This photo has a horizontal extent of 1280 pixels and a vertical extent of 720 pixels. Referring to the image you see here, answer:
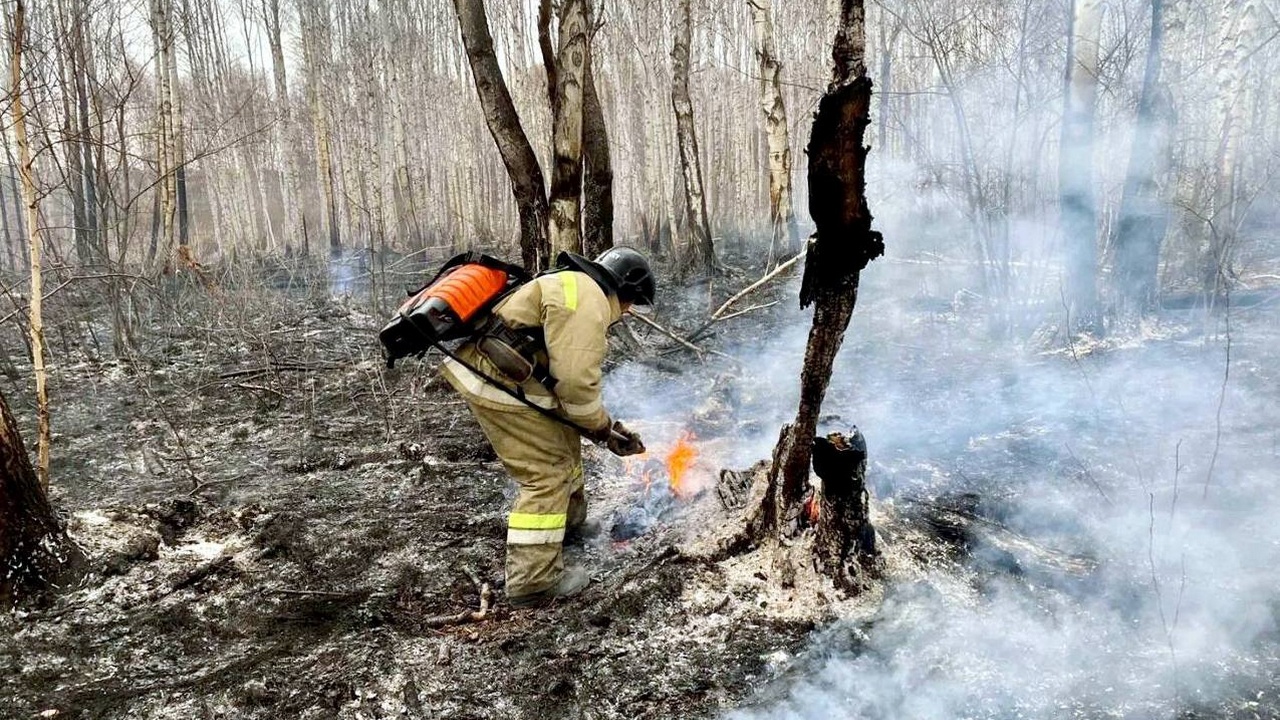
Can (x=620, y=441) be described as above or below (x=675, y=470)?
above

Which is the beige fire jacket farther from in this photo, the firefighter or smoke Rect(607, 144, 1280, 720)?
smoke Rect(607, 144, 1280, 720)

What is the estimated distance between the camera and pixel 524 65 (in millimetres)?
19438

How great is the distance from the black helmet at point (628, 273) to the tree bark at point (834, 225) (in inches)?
37.1

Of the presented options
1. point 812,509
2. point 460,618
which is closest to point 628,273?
point 812,509

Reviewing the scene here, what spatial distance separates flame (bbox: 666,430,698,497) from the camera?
4.43 m

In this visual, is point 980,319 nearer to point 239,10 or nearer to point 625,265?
point 625,265

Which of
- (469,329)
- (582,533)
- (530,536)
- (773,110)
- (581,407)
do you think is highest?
(773,110)

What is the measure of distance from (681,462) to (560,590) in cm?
160

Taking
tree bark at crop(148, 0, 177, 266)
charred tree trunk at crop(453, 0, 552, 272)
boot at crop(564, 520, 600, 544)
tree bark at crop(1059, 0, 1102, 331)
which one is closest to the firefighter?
boot at crop(564, 520, 600, 544)

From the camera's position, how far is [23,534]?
314 cm

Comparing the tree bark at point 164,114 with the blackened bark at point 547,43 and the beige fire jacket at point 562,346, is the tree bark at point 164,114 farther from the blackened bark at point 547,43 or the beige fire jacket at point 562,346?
the beige fire jacket at point 562,346

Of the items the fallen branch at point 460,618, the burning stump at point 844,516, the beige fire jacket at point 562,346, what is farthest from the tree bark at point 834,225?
the fallen branch at point 460,618

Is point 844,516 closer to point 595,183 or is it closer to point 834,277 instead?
point 834,277

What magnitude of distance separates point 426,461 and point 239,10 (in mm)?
24862
